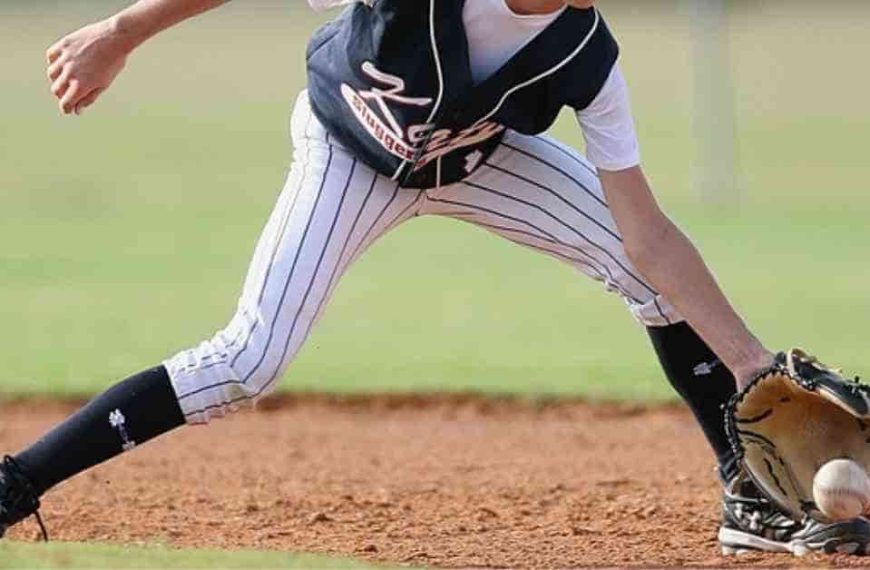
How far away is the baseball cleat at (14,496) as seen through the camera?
4457 millimetres

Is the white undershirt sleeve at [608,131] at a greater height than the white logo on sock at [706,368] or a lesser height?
greater

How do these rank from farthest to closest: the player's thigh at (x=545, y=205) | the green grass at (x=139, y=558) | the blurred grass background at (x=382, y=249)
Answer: the blurred grass background at (x=382, y=249), the player's thigh at (x=545, y=205), the green grass at (x=139, y=558)

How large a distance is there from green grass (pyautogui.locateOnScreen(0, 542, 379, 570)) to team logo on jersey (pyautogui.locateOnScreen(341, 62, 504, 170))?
104 cm

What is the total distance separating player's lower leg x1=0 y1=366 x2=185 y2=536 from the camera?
447cm

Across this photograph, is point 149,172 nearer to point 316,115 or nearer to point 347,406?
point 347,406

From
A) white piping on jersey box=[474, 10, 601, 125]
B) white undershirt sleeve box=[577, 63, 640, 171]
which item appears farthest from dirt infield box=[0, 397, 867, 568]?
white piping on jersey box=[474, 10, 601, 125]

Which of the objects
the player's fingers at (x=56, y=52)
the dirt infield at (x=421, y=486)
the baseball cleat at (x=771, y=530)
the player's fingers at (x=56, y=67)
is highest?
the player's fingers at (x=56, y=52)

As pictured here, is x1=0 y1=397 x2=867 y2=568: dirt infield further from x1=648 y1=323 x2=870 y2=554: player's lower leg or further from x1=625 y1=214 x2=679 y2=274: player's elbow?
x1=625 y1=214 x2=679 y2=274: player's elbow

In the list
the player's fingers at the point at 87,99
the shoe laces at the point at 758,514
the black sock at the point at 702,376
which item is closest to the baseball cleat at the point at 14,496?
the player's fingers at the point at 87,99

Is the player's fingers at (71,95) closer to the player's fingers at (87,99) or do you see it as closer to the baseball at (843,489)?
the player's fingers at (87,99)

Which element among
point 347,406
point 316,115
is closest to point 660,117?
point 347,406

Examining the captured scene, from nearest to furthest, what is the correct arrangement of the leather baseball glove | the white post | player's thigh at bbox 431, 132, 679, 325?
the leather baseball glove
player's thigh at bbox 431, 132, 679, 325
the white post

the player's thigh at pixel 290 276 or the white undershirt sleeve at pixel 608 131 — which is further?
the player's thigh at pixel 290 276

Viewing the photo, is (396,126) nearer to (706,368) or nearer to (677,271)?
(677,271)
